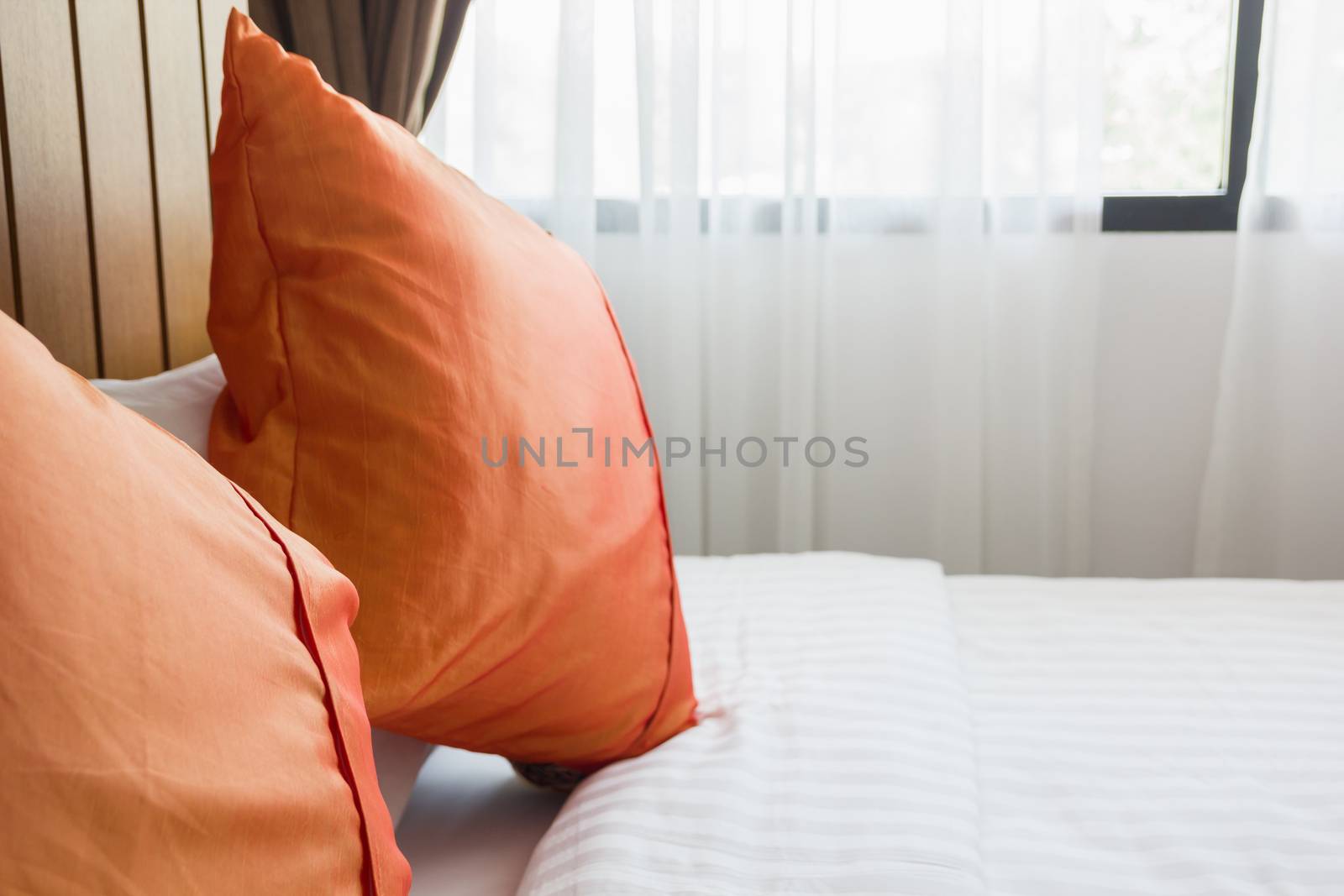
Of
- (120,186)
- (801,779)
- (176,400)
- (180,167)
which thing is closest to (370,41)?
(180,167)

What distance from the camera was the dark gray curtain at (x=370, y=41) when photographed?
1.63 m

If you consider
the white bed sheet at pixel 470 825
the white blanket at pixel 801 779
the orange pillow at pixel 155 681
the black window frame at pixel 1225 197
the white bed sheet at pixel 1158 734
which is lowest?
the white bed sheet at pixel 470 825

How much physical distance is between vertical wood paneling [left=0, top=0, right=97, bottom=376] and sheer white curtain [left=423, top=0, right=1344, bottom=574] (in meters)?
1.10

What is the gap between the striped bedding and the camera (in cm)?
64

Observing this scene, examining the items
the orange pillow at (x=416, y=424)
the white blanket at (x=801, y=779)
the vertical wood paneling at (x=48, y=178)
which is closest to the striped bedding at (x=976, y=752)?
the white blanket at (x=801, y=779)

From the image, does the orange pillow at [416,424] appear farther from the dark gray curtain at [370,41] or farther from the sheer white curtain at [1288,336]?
the sheer white curtain at [1288,336]

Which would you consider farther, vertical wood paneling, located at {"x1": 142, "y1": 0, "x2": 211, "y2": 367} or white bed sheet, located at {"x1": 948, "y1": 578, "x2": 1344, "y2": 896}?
vertical wood paneling, located at {"x1": 142, "y1": 0, "x2": 211, "y2": 367}

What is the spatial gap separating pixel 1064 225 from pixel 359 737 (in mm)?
1675

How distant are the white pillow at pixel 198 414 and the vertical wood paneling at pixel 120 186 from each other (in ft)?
0.35

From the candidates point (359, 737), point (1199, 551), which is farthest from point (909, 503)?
point (359, 737)

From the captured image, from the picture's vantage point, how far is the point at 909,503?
196 centimetres

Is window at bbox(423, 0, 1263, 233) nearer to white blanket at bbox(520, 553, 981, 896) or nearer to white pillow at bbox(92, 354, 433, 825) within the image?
white blanket at bbox(520, 553, 981, 896)

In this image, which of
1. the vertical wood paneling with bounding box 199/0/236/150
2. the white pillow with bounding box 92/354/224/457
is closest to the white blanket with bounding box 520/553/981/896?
the white pillow with bounding box 92/354/224/457

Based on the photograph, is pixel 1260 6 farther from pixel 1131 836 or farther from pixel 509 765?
pixel 509 765
